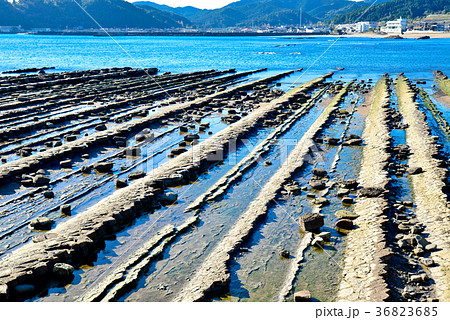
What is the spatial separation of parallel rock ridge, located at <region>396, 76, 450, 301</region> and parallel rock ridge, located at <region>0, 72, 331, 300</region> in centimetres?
796

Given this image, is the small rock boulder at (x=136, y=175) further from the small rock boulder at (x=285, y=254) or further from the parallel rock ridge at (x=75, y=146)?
the small rock boulder at (x=285, y=254)

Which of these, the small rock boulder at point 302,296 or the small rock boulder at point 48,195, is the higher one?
the small rock boulder at point 48,195

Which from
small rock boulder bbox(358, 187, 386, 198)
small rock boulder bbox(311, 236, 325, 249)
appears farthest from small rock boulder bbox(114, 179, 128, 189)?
small rock boulder bbox(358, 187, 386, 198)

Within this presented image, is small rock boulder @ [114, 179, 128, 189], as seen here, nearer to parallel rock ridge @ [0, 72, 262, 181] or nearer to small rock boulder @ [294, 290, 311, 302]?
parallel rock ridge @ [0, 72, 262, 181]

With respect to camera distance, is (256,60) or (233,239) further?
(256,60)

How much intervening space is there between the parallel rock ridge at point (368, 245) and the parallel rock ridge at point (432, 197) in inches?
42.6

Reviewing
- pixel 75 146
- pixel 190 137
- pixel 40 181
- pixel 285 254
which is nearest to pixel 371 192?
pixel 285 254

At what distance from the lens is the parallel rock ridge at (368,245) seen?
891 centimetres

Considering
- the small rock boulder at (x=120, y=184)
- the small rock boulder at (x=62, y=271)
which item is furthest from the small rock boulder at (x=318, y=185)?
the small rock boulder at (x=62, y=271)

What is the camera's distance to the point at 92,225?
456 inches

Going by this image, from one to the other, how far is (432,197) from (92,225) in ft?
34.1

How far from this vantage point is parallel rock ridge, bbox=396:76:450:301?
963cm

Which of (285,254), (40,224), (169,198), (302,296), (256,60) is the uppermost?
(256,60)

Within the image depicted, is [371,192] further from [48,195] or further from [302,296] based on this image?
[48,195]
